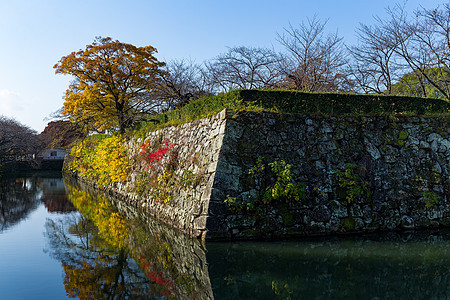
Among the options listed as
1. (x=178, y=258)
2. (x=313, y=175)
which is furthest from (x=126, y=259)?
(x=313, y=175)

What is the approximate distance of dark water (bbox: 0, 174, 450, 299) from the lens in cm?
542

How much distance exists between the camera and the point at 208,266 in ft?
21.9

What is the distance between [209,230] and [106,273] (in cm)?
286

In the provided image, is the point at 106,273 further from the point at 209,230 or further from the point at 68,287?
the point at 209,230

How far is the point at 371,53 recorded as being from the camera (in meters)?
20.2

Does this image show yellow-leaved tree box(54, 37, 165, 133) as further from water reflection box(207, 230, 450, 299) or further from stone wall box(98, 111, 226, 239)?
water reflection box(207, 230, 450, 299)

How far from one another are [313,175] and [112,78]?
15871mm

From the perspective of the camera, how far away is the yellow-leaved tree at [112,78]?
21219 millimetres

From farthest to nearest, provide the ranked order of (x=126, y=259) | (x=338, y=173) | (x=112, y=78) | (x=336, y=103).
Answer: (x=112, y=78), (x=336, y=103), (x=338, y=173), (x=126, y=259)

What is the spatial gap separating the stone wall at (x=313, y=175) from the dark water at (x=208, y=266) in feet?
1.95

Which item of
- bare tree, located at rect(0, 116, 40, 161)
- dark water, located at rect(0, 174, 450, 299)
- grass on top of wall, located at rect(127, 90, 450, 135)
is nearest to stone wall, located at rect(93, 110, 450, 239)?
grass on top of wall, located at rect(127, 90, 450, 135)

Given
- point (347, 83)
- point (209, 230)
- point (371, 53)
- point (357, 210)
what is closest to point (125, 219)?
point (209, 230)

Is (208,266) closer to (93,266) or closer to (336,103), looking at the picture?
(93,266)

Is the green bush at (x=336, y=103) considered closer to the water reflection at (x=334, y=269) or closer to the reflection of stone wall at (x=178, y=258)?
the water reflection at (x=334, y=269)
